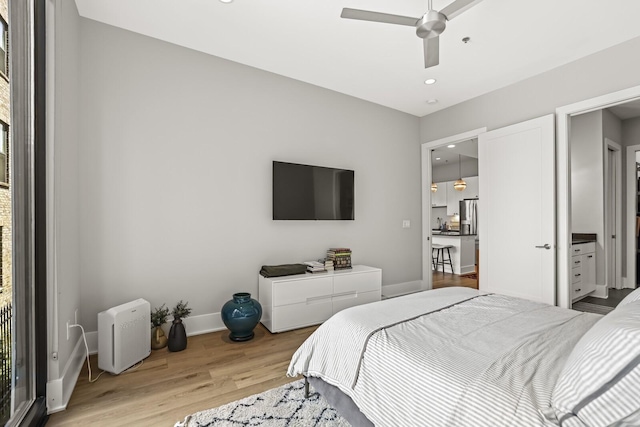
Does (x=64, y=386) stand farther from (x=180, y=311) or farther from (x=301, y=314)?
(x=301, y=314)

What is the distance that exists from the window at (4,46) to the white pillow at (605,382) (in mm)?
2444

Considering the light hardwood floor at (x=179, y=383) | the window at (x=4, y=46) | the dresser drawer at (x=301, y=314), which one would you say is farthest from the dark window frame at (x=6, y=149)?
the dresser drawer at (x=301, y=314)

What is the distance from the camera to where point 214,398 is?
6.47 ft

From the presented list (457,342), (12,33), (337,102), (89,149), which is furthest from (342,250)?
(12,33)

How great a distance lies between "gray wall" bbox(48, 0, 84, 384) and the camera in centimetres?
185

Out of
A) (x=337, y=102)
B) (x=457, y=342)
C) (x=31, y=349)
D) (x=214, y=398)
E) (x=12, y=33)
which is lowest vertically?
(x=214, y=398)

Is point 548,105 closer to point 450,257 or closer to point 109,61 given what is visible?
point 450,257

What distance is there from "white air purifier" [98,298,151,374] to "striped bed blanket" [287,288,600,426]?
1321 millimetres

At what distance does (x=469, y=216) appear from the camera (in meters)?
7.34

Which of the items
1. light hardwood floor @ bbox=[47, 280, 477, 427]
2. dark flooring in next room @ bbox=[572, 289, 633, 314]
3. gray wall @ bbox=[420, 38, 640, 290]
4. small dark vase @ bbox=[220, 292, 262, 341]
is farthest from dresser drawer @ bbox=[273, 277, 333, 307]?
dark flooring in next room @ bbox=[572, 289, 633, 314]

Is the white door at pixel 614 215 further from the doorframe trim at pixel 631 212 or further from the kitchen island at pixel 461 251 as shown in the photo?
the kitchen island at pixel 461 251

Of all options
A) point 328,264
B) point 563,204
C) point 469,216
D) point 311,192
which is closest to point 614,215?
point 563,204

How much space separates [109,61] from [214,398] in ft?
9.02

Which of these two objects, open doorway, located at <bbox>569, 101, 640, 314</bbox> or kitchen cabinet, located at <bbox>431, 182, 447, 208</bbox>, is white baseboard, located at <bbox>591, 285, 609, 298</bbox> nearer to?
open doorway, located at <bbox>569, 101, 640, 314</bbox>
